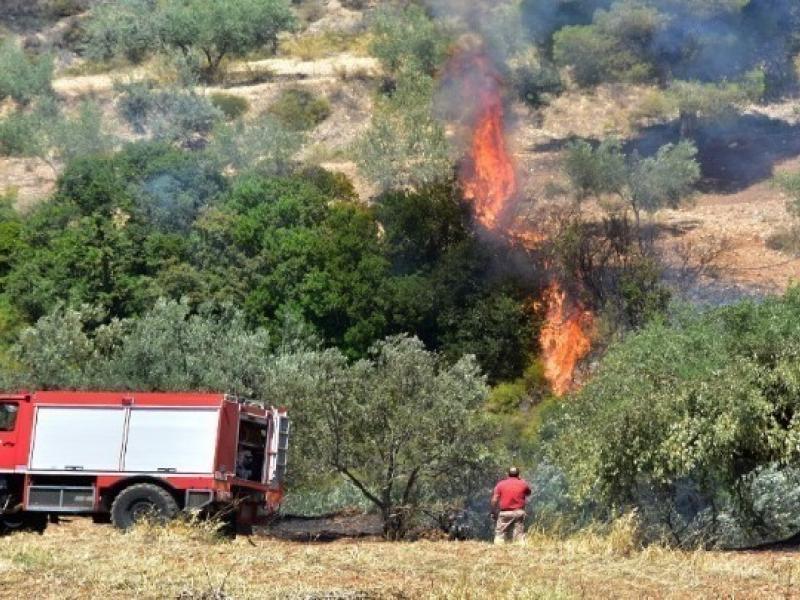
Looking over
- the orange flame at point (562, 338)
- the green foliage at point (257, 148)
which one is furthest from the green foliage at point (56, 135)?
the orange flame at point (562, 338)

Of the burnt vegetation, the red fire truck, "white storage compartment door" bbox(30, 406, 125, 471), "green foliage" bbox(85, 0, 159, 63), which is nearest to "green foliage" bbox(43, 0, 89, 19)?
the burnt vegetation

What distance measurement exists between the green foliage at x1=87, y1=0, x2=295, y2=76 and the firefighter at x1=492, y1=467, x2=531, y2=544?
59.4 meters

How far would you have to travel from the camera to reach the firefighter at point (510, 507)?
24.4 metres

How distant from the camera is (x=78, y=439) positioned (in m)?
25.9

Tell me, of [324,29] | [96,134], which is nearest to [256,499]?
[96,134]

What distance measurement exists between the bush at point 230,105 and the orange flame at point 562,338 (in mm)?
25509

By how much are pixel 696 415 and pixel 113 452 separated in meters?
9.80

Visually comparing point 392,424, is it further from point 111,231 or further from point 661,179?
point 661,179

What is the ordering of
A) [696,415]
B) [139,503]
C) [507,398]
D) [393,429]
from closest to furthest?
[139,503] → [696,415] → [393,429] → [507,398]

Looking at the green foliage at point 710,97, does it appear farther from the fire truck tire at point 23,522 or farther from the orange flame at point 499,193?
the fire truck tire at point 23,522

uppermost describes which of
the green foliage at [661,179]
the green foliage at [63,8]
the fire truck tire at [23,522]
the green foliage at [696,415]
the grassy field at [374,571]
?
the green foliage at [63,8]

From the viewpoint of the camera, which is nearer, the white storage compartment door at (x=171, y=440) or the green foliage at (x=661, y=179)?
the white storage compartment door at (x=171, y=440)

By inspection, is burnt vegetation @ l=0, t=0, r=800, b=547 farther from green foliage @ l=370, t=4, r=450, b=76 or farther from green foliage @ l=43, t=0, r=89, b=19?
green foliage @ l=43, t=0, r=89, b=19

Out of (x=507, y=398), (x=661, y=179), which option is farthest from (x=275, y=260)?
(x=661, y=179)
